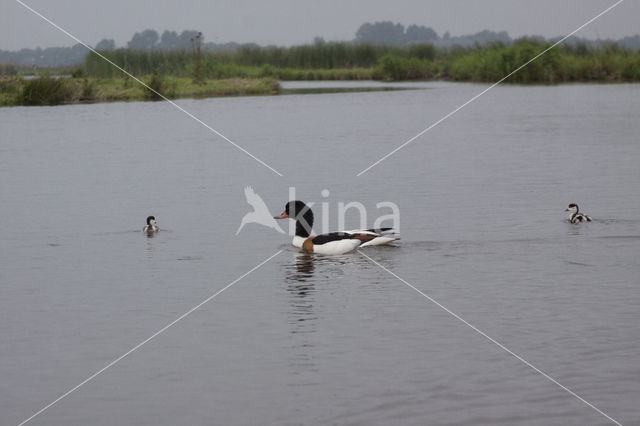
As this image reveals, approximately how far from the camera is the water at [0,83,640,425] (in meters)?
9.02

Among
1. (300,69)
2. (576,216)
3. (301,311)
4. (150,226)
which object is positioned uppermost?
(300,69)

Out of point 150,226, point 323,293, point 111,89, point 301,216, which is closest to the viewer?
point 323,293

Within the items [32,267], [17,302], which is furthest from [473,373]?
[32,267]

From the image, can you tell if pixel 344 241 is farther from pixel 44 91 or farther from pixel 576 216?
pixel 44 91

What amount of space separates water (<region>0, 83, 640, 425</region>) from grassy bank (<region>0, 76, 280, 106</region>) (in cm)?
2123

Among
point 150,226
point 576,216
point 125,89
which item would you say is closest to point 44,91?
point 125,89

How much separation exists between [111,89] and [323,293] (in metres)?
44.6

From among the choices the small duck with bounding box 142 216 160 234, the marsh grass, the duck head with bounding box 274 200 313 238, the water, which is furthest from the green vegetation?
the duck head with bounding box 274 200 313 238

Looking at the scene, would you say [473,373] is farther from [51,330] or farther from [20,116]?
[20,116]

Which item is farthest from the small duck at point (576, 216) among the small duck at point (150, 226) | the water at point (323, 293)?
the small duck at point (150, 226)

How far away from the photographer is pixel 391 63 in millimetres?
81625

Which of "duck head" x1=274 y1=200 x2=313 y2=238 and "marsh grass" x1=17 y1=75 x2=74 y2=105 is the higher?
"marsh grass" x1=17 y1=75 x2=74 y2=105

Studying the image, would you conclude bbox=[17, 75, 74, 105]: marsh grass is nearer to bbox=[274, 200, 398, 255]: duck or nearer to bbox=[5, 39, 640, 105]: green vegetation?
bbox=[5, 39, 640, 105]: green vegetation

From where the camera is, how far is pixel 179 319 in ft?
39.0
